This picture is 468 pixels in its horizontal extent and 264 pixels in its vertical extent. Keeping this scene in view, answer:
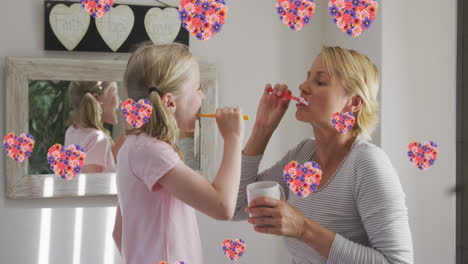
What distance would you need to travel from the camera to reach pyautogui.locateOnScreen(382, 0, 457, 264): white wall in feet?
6.43

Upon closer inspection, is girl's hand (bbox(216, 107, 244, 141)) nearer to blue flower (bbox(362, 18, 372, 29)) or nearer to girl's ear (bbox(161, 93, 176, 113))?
girl's ear (bbox(161, 93, 176, 113))

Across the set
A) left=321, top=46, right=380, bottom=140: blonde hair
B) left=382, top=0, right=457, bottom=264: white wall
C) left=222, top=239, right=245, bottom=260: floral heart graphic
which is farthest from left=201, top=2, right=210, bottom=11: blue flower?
left=222, top=239, right=245, bottom=260: floral heart graphic

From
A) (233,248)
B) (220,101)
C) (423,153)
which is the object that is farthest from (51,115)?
(423,153)

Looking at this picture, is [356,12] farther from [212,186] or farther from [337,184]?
[212,186]

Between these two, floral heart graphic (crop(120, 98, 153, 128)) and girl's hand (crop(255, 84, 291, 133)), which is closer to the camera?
floral heart graphic (crop(120, 98, 153, 128))

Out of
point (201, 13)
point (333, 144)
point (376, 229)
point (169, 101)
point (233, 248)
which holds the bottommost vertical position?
point (233, 248)

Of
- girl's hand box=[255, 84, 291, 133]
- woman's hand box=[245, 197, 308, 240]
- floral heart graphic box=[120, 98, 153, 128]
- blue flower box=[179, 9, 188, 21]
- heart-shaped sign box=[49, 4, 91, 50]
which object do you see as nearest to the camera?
woman's hand box=[245, 197, 308, 240]

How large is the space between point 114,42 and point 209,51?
39cm

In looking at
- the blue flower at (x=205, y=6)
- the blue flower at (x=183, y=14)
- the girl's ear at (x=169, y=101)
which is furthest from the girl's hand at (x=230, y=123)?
the blue flower at (x=183, y=14)

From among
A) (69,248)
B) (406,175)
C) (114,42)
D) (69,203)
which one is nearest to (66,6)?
(114,42)

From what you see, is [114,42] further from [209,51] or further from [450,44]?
[450,44]
